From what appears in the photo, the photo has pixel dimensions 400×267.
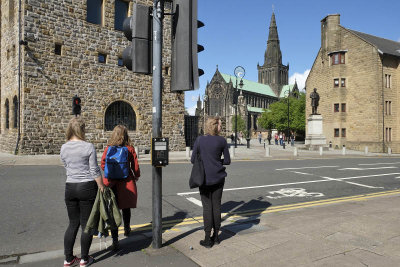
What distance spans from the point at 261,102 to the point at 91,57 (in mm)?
90411

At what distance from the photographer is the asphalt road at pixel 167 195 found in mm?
4637

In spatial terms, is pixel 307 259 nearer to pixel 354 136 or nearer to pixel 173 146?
pixel 173 146

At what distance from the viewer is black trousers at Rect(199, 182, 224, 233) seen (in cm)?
410

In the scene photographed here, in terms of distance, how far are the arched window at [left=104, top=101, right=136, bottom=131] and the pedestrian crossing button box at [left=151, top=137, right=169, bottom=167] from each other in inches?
689

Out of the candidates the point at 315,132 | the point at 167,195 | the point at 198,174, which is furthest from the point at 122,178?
the point at 315,132

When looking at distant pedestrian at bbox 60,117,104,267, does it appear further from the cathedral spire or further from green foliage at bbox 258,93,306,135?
the cathedral spire

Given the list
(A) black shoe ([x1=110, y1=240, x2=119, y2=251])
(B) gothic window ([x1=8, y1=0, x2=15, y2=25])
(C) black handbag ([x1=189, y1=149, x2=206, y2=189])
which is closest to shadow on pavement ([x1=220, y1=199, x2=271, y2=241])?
(C) black handbag ([x1=189, y1=149, x2=206, y2=189])

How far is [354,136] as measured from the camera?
35562 mm

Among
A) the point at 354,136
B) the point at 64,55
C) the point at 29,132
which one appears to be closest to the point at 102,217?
the point at 29,132

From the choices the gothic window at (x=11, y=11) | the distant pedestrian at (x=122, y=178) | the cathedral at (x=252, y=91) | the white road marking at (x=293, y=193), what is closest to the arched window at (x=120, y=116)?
the gothic window at (x=11, y=11)

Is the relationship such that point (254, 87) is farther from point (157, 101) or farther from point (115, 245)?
point (115, 245)

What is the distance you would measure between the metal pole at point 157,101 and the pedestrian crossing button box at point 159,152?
0.35ft

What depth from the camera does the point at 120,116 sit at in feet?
69.7

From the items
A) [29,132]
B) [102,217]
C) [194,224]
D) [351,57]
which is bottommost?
[194,224]
